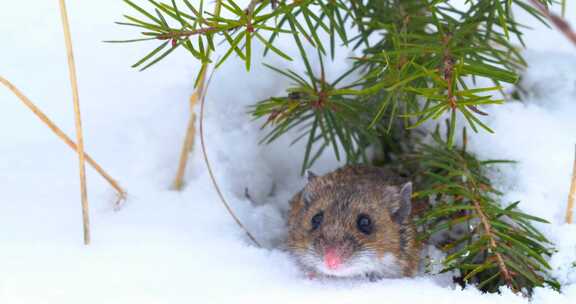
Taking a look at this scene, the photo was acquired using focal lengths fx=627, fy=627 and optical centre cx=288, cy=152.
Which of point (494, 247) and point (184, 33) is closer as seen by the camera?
point (184, 33)

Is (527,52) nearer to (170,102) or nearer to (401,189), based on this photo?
(401,189)

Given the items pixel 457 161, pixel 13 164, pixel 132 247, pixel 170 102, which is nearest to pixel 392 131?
pixel 457 161

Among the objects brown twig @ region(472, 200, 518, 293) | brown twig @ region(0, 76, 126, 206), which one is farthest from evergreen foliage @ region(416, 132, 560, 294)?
brown twig @ region(0, 76, 126, 206)

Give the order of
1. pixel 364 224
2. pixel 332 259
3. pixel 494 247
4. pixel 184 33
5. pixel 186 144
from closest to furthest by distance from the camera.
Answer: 1. pixel 184 33
2. pixel 494 247
3. pixel 332 259
4. pixel 364 224
5. pixel 186 144

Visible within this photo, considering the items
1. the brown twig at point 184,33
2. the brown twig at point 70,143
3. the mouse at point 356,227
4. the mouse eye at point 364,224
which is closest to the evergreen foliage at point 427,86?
the brown twig at point 184,33

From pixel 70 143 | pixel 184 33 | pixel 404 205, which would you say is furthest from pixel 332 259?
pixel 70 143

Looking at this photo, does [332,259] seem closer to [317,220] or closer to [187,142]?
[317,220]
